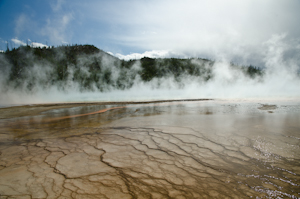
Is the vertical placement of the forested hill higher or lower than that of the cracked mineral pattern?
higher

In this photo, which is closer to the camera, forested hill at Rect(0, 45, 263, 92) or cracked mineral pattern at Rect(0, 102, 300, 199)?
cracked mineral pattern at Rect(0, 102, 300, 199)

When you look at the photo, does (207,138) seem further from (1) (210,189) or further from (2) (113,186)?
(2) (113,186)

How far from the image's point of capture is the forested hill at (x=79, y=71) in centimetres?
2623

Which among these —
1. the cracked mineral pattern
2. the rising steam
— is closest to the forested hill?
the rising steam

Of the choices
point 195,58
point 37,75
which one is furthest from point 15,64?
point 195,58

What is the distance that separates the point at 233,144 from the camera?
2629mm

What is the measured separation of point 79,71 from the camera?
32656mm

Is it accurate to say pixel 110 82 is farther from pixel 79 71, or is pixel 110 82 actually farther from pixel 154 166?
pixel 154 166

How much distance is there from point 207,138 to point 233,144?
46cm

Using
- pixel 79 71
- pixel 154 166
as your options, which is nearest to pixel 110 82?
pixel 79 71

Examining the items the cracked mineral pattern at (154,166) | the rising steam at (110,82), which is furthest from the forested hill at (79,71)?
the cracked mineral pattern at (154,166)

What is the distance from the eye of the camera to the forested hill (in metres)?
26.2

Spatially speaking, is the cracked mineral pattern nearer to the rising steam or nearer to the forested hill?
the rising steam

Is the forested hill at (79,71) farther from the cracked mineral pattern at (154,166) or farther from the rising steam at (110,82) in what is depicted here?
the cracked mineral pattern at (154,166)
